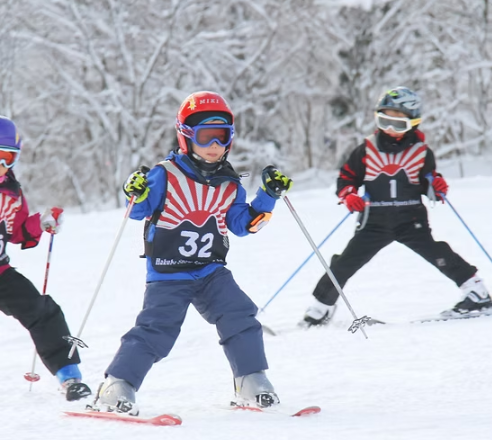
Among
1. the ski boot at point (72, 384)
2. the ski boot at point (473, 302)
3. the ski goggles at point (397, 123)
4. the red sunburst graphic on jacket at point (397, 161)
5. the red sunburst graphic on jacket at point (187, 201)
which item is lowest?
the ski boot at point (473, 302)

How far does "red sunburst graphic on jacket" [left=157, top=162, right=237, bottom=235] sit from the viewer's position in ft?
11.9

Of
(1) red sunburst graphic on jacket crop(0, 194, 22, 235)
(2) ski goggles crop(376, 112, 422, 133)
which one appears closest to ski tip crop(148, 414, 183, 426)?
(1) red sunburst graphic on jacket crop(0, 194, 22, 235)

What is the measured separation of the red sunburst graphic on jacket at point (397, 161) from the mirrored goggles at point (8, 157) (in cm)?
254

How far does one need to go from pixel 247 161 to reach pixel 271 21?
12.1ft

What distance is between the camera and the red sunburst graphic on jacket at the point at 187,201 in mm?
3631

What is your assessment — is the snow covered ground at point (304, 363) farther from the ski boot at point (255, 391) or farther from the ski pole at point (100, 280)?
the ski pole at point (100, 280)

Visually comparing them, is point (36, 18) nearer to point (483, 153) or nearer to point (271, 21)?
point (271, 21)

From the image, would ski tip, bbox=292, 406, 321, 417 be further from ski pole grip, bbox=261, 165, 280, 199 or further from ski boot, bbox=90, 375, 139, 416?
ski pole grip, bbox=261, 165, 280, 199

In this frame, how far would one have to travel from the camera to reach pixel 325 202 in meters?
12.7

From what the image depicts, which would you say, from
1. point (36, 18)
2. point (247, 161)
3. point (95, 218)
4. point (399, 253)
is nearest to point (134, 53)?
point (36, 18)

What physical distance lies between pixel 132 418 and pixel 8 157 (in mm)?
1545

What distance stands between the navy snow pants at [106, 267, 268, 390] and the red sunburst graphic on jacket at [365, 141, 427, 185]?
2.22 meters

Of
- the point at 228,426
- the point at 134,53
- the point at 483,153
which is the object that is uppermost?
the point at 134,53

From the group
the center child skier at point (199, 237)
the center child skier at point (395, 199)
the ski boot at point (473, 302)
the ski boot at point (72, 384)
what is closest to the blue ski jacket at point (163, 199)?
the center child skier at point (199, 237)
